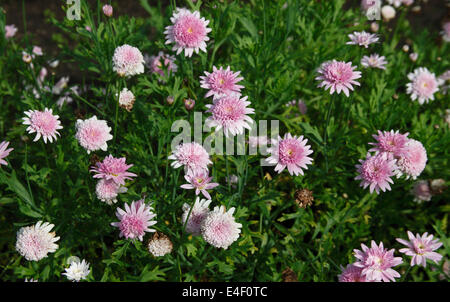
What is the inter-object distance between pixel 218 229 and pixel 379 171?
3.14 feet

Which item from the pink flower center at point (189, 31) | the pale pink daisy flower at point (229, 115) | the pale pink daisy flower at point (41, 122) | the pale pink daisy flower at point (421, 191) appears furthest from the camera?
the pale pink daisy flower at point (421, 191)

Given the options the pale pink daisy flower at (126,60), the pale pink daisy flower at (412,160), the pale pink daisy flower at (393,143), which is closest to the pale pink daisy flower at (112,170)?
the pale pink daisy flower at (126,60)

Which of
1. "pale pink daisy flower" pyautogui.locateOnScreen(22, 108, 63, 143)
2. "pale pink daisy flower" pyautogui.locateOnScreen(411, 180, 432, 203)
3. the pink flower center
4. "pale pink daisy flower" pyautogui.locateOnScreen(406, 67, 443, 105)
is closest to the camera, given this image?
"pale pink daisy flower" pyautogui.locateOnScreen(22, 108, 63, 143)

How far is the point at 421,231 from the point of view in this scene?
10.4 feet

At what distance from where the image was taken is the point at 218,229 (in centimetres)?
219

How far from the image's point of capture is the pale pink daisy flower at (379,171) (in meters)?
2.39

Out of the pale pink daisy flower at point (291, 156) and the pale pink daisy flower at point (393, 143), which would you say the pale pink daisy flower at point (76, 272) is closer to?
the pale pink daisy flower at point (291, 156)

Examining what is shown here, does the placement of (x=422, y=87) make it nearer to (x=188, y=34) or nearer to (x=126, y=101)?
(x=188, y=34)

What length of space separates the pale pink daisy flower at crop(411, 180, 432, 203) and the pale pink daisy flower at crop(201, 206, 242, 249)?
1.58 meters

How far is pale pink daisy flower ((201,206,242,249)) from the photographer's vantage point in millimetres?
2189

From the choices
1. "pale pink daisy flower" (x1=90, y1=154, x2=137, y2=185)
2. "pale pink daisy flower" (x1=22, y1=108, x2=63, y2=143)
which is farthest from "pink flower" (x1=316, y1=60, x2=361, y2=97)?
"pale pink daisy flower" (x1=22, y1=108, x2=63, y2=143)

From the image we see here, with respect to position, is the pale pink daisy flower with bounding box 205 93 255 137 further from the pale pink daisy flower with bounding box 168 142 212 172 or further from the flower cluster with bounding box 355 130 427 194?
the flower cluster with bounding box 355 130 427 194

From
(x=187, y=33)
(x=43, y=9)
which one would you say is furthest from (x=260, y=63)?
(x=43, y=9)
